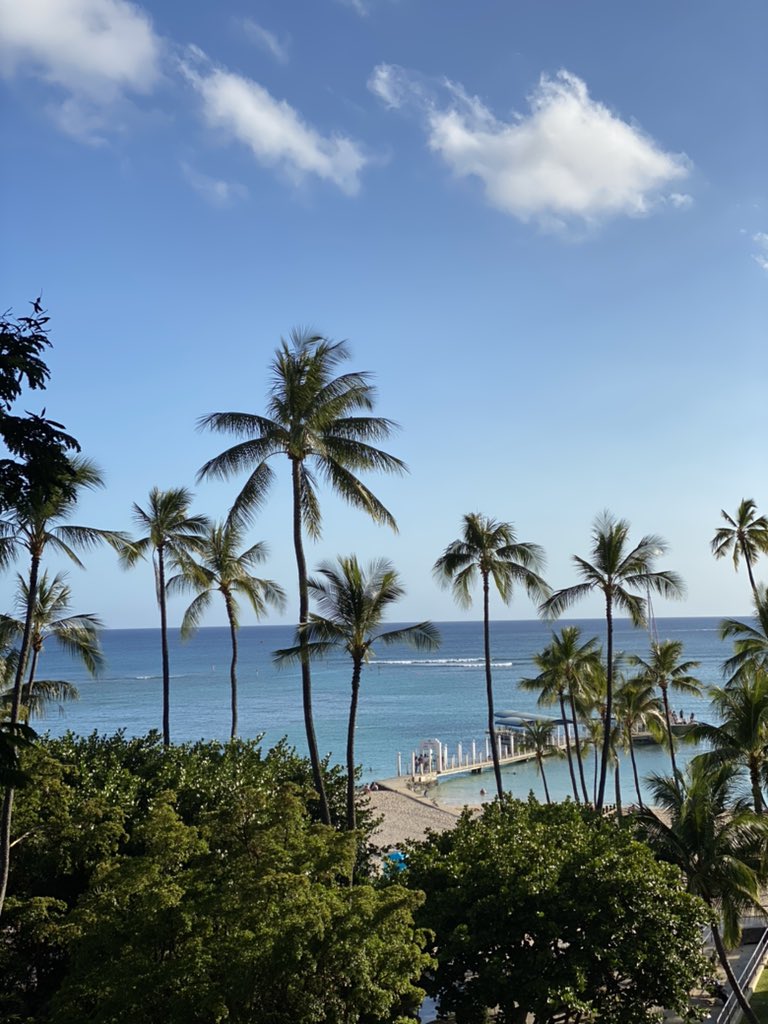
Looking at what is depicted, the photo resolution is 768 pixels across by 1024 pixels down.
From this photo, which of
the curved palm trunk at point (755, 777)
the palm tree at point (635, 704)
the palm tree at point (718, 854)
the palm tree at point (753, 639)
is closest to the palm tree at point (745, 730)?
the curved palm trunk at point (755, 777)

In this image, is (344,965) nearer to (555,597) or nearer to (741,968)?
(741,968)

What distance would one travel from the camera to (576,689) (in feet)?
114

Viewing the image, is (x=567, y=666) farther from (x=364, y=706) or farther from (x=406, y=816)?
(x=364, y=706)

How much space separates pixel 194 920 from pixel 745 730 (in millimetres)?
15724

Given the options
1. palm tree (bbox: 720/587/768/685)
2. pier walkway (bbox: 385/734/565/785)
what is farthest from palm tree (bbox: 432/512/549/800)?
pier walkway (bbox: 385/734/565/785)

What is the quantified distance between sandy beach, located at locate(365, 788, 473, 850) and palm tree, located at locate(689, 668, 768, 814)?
1621cm

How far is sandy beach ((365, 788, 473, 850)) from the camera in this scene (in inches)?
1410

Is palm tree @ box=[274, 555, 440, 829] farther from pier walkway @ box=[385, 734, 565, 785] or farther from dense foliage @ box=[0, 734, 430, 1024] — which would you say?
pier walkway @ box=[385, 734, 565, 785]

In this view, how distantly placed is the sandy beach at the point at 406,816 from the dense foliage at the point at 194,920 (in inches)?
817

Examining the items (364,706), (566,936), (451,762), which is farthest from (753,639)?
(364,706)

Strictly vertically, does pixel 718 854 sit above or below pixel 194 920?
below

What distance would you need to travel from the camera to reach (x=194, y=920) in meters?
10.5

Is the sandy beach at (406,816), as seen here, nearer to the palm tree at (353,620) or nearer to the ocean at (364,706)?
the ocean at (364,706)

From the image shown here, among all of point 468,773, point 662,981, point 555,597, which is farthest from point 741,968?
point 468,773
